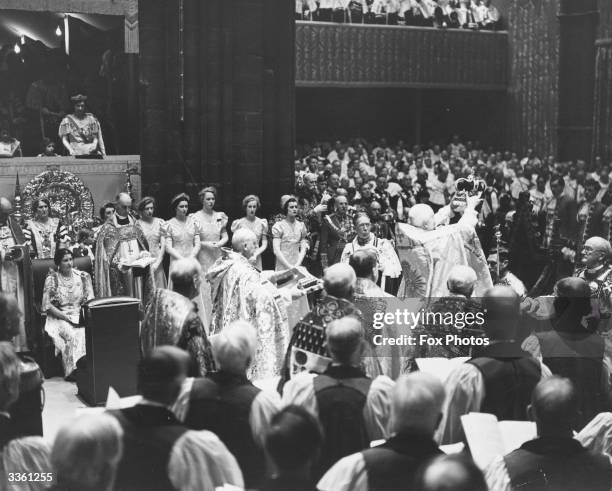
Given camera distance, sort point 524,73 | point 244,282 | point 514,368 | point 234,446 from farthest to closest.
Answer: point 524,73, point 244,282, point 514,368, point 234,446

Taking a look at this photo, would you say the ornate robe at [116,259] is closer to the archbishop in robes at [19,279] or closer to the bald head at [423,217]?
the archbishop in robes at [19,279]

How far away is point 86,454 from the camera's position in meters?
3.18

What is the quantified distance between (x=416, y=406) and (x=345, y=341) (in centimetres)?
89

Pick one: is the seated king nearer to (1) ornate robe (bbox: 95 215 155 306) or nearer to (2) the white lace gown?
(1) ornate robe (bbox: 95 215 155 306)

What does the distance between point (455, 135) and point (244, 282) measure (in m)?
18.3

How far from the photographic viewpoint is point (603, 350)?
515 centimetres

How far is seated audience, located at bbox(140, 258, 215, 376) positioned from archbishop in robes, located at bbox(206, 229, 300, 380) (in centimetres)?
93

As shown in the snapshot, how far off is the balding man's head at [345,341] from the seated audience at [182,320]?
1.56m

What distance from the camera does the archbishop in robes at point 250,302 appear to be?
706 centimetres

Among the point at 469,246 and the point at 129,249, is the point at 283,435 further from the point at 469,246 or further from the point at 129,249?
the point at 129,249

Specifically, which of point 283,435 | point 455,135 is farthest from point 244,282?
point 455,135

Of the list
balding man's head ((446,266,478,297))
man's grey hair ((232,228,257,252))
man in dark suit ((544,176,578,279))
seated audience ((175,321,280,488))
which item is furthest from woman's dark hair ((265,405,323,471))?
man in dark suit ((544,176,578,279))

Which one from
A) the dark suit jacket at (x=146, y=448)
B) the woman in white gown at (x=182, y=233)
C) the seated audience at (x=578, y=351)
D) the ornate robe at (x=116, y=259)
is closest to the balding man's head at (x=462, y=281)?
the seated audience at (x=578, y=351)

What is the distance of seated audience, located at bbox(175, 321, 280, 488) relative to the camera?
4.16 m
